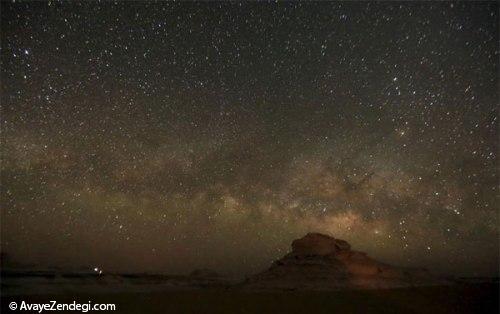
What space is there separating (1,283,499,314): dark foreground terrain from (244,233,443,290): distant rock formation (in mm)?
14998

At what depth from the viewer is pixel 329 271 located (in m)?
45.6

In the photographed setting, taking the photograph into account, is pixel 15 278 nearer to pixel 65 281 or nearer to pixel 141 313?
pixel 65 281

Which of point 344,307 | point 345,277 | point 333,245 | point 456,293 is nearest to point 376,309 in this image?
point 344,307

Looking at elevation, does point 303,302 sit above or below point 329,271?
below

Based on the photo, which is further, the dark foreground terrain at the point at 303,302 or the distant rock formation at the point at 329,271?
the distant rock formation at the point at 329,271

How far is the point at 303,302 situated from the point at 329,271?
22.9 m

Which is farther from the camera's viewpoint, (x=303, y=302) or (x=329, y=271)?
(x=329, y=271)

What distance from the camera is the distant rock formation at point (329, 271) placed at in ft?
141

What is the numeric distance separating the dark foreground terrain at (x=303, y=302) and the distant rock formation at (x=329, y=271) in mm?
14998

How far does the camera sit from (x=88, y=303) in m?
19.7

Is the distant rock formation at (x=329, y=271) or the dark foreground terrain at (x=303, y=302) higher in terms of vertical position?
the distant rock formation at (x=329, y=271)

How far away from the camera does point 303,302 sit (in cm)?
2389

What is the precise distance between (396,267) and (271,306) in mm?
33327

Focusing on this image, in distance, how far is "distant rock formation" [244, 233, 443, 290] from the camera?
4312 centimetres
